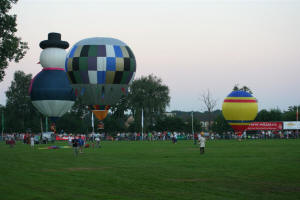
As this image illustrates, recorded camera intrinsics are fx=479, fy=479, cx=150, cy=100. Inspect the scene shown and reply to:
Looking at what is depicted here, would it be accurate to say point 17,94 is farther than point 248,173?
Yes

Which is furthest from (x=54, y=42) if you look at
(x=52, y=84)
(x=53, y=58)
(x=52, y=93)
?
(x=52, y=93)

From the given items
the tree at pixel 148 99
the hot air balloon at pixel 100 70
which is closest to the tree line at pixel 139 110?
the tree at pixel 148 99

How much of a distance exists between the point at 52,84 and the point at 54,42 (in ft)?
21.7

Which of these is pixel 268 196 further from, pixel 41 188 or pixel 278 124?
pixel 278 124

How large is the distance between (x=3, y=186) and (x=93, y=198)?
413cm

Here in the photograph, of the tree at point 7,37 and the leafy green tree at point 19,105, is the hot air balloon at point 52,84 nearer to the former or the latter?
the tree at point 7,37

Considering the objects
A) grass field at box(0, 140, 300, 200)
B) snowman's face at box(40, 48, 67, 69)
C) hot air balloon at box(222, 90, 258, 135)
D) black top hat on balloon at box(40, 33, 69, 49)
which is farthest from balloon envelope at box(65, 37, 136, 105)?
grass field at box(0, 140, 300, 200)

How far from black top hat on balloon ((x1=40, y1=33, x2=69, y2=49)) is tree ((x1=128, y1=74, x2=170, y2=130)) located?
38.8m

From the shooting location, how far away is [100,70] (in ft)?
169

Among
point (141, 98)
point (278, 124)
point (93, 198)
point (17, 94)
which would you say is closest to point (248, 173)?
point (93, 198)

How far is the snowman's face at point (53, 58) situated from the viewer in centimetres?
6831

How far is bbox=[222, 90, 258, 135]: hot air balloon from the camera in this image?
66.1 metres

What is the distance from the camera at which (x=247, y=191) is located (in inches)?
616

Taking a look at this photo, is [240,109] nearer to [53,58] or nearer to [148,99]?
[53,58]
